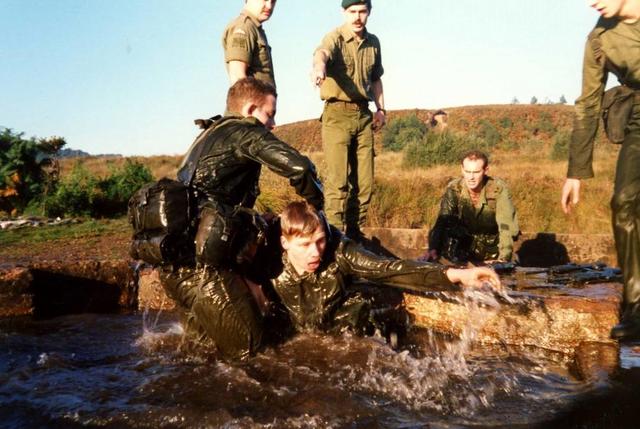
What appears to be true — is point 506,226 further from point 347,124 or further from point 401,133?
point 401,133

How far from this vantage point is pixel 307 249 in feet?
13.0

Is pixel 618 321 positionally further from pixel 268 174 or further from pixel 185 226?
pixel 268 174

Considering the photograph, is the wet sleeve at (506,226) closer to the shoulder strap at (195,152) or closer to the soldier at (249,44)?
the soldier at (249,44)

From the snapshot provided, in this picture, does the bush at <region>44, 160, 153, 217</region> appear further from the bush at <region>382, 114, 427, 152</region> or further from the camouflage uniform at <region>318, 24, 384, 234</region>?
the bush at <region>382, 114, 427, 152</region>

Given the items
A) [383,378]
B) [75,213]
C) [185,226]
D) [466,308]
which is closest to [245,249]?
[185,226]

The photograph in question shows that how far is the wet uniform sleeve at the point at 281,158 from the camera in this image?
3.78m

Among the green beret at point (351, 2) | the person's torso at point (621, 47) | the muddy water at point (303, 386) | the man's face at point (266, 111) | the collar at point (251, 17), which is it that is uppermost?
the green beret at point (351, 2)

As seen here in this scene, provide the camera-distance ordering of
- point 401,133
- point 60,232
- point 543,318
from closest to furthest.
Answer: point 543,318 → point 60,232 → point 401,133

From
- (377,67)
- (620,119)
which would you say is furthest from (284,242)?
(377,67)

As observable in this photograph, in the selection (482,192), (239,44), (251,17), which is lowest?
(482,192)

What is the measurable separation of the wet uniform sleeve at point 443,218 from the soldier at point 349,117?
0.94 m

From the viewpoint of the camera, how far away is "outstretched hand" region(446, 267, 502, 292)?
130 inches

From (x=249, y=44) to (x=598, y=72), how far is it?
3.05 meters

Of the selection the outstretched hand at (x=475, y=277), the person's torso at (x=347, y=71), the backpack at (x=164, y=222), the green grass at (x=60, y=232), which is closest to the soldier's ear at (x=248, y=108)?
the backpack at (x=164, y=222)
